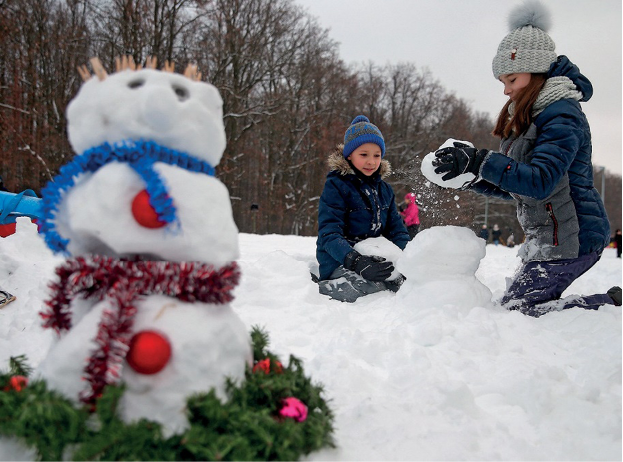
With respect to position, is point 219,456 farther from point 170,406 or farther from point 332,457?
point 332,457

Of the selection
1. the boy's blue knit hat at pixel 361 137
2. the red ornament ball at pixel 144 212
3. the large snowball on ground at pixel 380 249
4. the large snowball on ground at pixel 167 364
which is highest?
the boy's blue knit hat at pixel 361 137

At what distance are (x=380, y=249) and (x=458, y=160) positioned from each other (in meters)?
1.33

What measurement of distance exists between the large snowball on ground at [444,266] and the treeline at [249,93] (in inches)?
13.6

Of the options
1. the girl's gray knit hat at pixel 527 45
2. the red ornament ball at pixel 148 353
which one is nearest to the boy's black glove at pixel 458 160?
the girl's gray knit hat at pixel 527 45

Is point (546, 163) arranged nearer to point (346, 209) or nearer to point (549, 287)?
point (549, 287)

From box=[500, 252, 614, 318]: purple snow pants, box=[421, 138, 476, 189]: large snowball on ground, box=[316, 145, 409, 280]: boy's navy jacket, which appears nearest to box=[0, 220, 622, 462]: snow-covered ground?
box=[500, 252, 614, 318]: purple snow pants

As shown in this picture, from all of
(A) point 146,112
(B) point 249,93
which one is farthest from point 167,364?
(B) point 249,93

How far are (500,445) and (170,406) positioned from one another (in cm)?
114

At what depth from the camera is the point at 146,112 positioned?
4.37 ft

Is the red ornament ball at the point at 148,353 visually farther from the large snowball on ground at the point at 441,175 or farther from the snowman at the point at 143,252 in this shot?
the large snowball on ground at the point at 441,175

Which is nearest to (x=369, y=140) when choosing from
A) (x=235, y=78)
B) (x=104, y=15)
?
(x=104, y=15)

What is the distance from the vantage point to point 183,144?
1.42 meters

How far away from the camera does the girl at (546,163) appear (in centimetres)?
275

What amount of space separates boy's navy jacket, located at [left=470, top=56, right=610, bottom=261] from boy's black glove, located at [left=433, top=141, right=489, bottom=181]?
50mm
